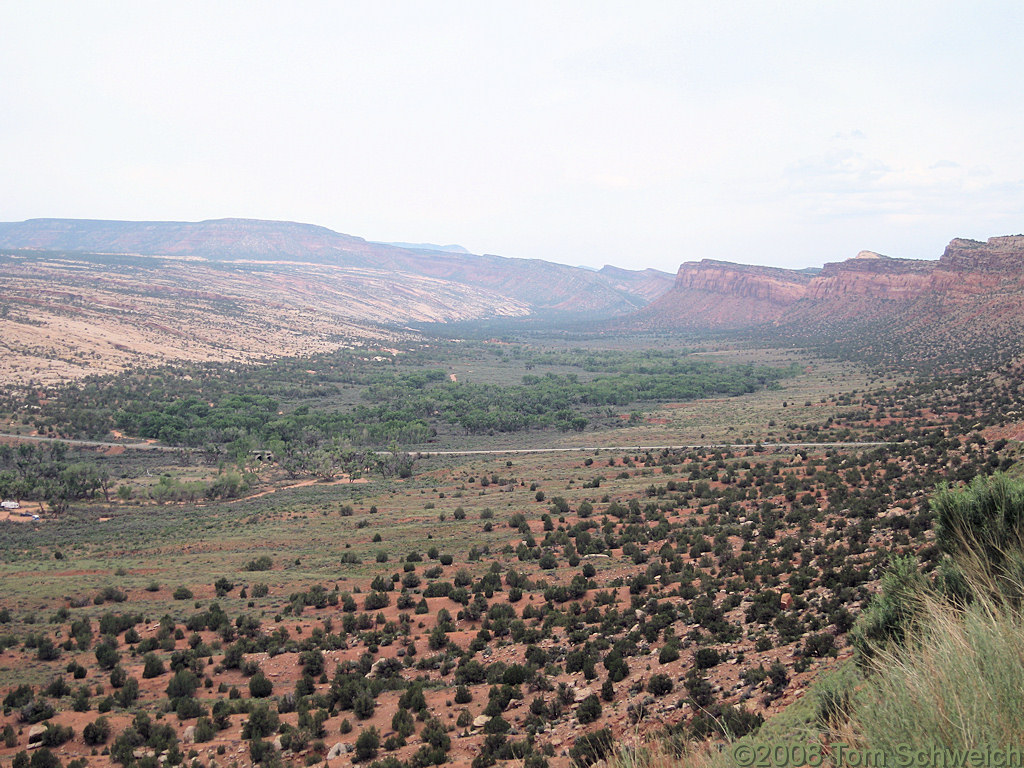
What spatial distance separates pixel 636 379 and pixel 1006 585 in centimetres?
9424

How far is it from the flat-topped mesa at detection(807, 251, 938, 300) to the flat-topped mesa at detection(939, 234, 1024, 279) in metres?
8.58

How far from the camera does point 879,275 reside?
144 meters

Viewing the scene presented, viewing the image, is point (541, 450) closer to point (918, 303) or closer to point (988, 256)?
point (988, 256)

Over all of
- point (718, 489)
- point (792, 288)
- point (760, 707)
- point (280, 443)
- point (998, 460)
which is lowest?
point (280, 443)

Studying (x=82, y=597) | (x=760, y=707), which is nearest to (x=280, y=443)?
(x=82, y=597)

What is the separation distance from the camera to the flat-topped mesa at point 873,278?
131 metres

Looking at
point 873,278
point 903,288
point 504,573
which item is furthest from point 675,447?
point 873,278

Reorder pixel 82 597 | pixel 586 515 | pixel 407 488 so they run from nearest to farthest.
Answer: pixel 82 597 → pixel 586 515 → pixel 407 488

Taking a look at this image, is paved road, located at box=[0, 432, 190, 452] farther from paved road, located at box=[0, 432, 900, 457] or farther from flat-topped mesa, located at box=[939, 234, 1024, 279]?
flat-topped mesa, located at box=[939, 234, 1024, 279]

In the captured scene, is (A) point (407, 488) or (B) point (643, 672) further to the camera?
(A) point (407, 488)

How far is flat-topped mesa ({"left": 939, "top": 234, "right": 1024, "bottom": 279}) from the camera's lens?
324 feet

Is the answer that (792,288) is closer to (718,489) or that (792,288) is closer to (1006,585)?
(718,489)

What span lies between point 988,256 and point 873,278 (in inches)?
1663

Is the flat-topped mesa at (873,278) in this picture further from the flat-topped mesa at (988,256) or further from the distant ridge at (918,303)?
the flat-topped mesa at (988,256)
